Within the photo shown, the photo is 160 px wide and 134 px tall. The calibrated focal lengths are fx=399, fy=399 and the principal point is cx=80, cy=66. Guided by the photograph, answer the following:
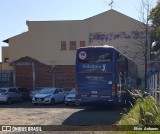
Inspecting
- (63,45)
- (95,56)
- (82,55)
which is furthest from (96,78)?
(63,45)

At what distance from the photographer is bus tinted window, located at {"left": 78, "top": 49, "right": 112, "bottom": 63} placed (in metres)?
23.4

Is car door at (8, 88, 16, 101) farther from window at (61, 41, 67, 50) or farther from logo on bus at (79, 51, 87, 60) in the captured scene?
logo on bus at (79, 51, 87, 60)

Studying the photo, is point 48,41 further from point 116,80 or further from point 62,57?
point 116,80

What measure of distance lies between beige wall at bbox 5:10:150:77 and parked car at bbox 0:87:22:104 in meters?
8.93

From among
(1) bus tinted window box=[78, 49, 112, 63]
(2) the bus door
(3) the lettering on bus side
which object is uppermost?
(1) bus tinted window box=[78, 49, 112, 63]

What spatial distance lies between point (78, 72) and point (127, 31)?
23.6 meters

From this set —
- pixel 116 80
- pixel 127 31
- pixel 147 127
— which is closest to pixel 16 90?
pixel 127 31

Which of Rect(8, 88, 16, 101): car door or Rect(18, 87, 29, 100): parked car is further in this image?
Rect(18, 87, 29, 100): parked car

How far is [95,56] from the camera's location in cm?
2359

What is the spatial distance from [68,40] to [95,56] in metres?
24.0

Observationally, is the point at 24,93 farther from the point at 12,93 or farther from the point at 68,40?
the point at 68,40

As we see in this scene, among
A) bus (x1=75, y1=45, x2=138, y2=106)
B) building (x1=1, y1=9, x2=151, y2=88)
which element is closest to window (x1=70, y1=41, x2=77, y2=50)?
building (x1=1, y1=9, x2=151, y2=88)

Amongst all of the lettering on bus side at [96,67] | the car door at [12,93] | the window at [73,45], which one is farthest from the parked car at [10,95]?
the lettering on bus side at [96,67]

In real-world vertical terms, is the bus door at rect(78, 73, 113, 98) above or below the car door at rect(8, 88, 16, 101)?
above
